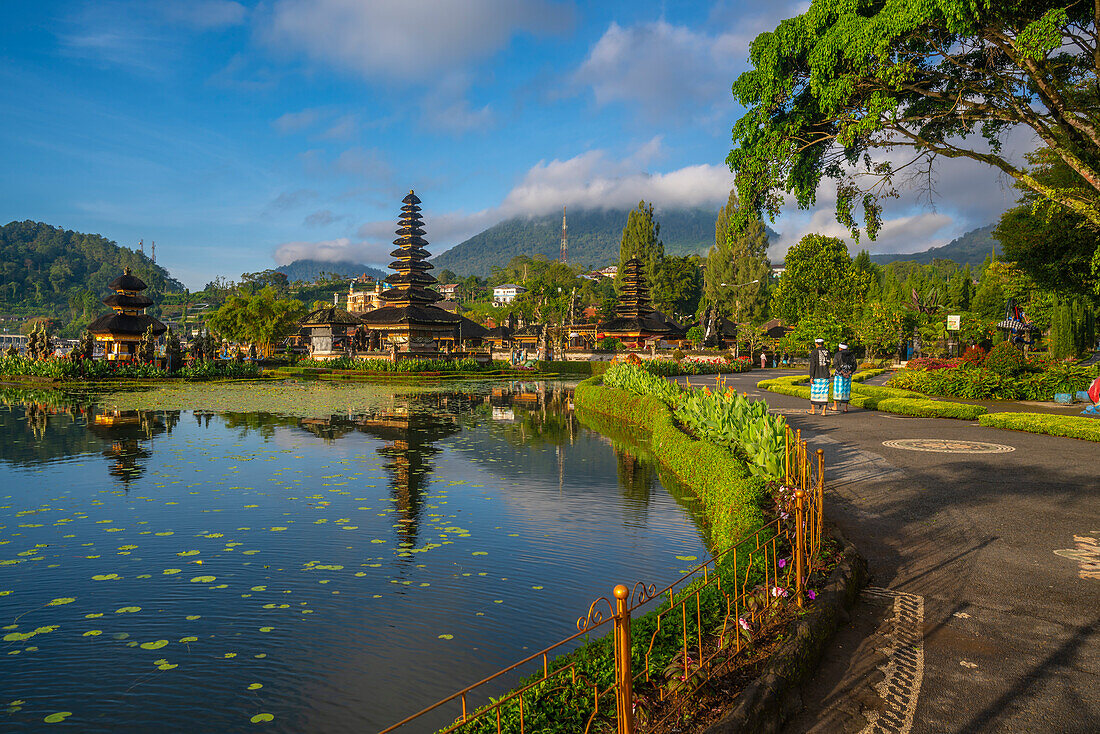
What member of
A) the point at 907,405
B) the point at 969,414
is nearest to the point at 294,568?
the point at 969,414

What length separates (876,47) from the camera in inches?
441

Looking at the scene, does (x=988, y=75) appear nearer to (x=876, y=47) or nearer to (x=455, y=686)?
(x=876, y=47)

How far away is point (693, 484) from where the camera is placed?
1082 cm

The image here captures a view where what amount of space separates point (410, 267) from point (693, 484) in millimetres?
48256

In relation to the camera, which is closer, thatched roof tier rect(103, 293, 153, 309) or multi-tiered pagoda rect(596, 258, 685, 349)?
thatched roof tier rect(103, 293, 153, 309)

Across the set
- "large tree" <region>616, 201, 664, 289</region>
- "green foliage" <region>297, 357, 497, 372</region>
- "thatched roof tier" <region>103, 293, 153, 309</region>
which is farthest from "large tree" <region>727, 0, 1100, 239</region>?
"large tree" <region>616, 201, 664, 289</region>

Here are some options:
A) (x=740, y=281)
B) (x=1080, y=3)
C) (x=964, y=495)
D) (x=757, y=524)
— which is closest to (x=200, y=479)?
(x=757, y=524)

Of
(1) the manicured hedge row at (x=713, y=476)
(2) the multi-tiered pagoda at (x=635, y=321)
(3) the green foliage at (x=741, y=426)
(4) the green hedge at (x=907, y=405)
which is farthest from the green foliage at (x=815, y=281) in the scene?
(3) the green foliage at (x=741, y=426)

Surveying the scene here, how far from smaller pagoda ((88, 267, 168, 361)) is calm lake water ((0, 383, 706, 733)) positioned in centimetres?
3087

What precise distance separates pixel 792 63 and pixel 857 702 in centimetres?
1319

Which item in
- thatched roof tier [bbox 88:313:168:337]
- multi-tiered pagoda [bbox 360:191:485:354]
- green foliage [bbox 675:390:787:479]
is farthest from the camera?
multi-tiered pagoda [bbox 360:191:485:354]

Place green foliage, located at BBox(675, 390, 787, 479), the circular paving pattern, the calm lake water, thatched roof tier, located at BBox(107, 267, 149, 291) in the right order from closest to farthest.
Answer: the calm lake water
green foliage, located at BBox(675, 390, 787, 479)
the circular paving pattern
thatched roof tier, located at BBox(107, 267, 149, 291)

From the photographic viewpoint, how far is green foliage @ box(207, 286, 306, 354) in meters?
60.4

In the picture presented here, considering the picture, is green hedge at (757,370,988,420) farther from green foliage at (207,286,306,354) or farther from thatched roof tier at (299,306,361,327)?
green foliage at (207,286,306,354)
